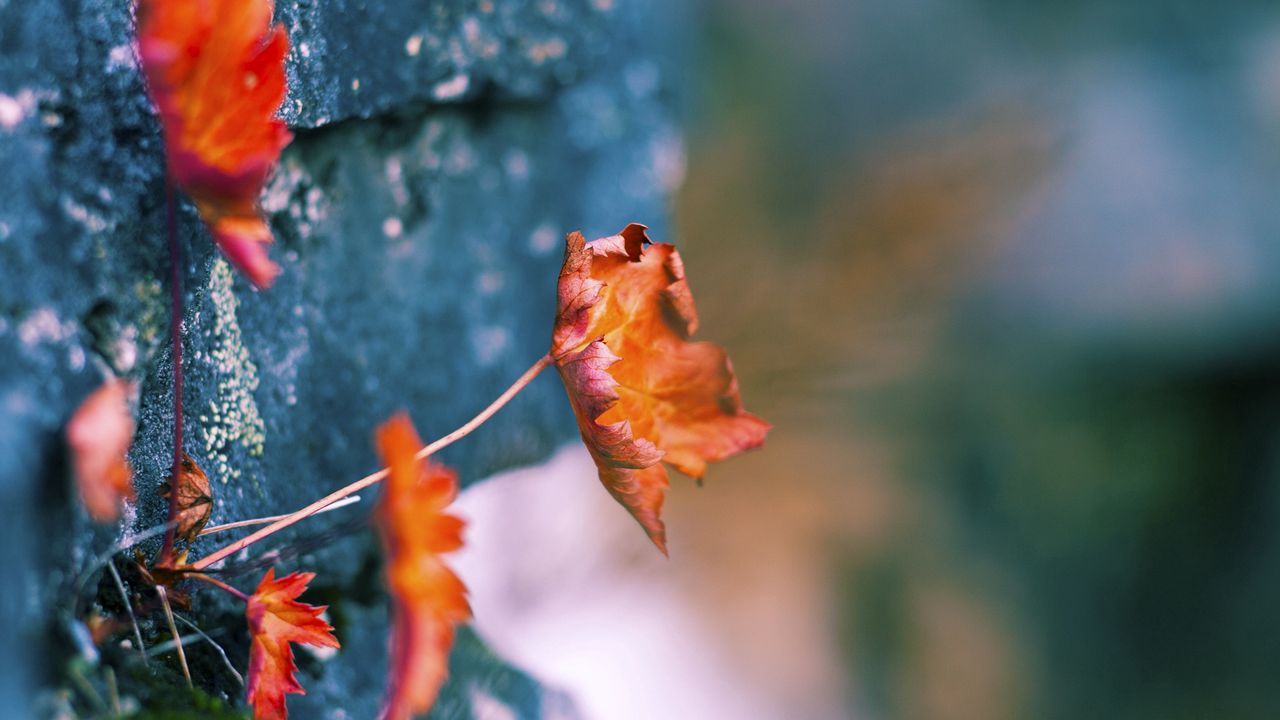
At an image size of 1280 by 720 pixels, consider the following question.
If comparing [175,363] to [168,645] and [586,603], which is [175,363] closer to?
[168,645]

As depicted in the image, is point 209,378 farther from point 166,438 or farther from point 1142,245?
point 1142,245

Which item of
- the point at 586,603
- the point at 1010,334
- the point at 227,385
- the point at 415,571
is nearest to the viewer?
the point at 415,571

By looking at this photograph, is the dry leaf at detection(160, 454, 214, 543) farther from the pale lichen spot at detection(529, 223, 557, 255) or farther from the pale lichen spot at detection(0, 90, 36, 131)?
the pale lichen spot at detection(529, 223, 557, 255)

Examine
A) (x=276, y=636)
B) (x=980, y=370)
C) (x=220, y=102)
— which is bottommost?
(x=980, y=370)

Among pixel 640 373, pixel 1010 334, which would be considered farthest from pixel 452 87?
pixel 1010 334

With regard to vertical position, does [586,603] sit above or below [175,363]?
below

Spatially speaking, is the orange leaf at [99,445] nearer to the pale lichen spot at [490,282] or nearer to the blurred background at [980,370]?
the pale lichen spot at [490,282]
